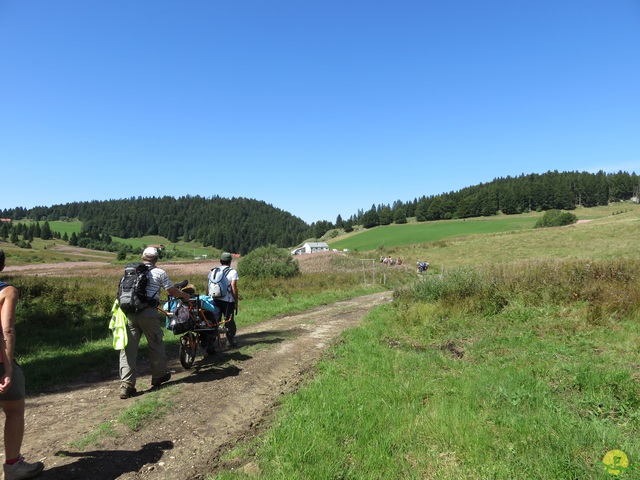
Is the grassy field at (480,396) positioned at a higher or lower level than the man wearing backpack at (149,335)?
lower

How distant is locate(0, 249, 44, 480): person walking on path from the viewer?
2990mm

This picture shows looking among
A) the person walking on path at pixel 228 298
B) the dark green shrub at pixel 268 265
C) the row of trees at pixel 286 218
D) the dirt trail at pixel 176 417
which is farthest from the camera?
the row of trees at pixel 286 218

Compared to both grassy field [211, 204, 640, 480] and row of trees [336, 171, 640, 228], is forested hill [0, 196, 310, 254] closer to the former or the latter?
row of trees [336, 171, 640, 228]

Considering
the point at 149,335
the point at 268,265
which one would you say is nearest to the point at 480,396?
the point at 149,335

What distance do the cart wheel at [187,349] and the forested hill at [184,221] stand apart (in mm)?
137679

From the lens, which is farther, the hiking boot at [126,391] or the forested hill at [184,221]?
the forested hill at [184,221]

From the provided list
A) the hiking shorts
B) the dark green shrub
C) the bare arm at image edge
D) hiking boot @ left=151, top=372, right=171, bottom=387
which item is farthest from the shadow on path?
the dark green shrub

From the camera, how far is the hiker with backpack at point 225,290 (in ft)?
24.3

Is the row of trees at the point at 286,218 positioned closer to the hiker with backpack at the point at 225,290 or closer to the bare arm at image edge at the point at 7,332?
the hiker with backpack at the point at 225,290

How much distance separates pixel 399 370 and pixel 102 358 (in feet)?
18.9

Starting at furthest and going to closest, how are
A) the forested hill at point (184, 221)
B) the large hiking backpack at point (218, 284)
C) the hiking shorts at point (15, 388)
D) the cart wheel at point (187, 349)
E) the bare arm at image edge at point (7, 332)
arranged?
the forested hill at point (184, 221), the large hiking backpack at point (218, 284), the cart wheel at point (187, 349), the hiking shorts at point (15, 388), the bare arm at image edge at point (7, 332)

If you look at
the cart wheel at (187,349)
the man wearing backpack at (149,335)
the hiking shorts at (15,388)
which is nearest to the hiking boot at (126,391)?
the man wearing backpack at (149,335)

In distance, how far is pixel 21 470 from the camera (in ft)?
10.2

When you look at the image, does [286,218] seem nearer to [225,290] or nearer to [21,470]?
[225,290]
